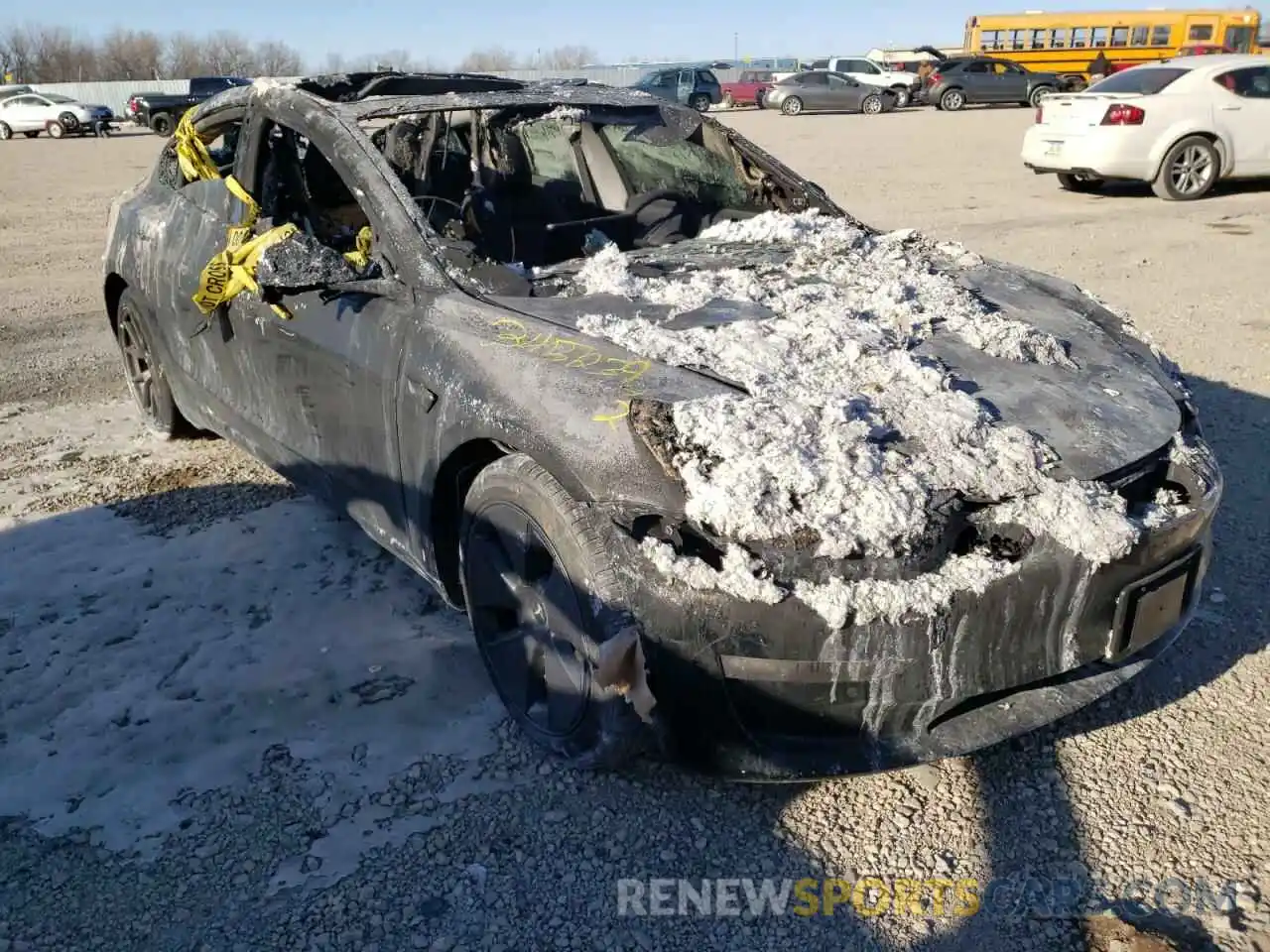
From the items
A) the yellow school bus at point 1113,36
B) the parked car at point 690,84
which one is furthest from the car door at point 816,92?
the yellow school bus at point 1113,36

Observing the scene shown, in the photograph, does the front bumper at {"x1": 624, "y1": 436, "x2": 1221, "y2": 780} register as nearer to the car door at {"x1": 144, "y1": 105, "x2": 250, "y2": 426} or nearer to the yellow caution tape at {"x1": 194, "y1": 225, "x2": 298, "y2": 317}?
the yellow caution tape at {"x1": 194, "y1": 225, "x2": 298, "y2": 317}

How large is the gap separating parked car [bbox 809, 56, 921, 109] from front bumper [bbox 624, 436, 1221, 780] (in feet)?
102

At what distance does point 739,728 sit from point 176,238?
3227 millimetres

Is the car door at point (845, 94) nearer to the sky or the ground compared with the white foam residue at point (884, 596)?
nearer to the ground

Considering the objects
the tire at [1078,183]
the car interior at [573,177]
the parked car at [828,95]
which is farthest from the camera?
the parked car at [828,95]

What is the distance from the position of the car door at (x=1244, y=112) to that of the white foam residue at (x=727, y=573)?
11475 millimetres

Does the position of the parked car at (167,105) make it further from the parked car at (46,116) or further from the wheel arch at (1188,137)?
the wheel arch at (1188,137)

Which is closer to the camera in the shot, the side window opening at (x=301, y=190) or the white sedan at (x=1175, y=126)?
the side window opening at (x=301, y=190)

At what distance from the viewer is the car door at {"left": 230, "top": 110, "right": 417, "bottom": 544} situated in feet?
10.1

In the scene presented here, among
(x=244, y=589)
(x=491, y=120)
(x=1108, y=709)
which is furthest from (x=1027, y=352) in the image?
(x=244, y=589)

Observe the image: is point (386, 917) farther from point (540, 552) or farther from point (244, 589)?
point (244, 589)

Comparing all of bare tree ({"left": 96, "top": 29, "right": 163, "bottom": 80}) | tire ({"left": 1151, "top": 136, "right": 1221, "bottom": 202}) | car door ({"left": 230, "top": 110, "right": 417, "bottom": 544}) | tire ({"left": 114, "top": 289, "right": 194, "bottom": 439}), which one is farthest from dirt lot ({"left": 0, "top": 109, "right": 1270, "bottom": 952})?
bare tree ({"left": 96, "top": 29, "right": 163, "bottom": 80})

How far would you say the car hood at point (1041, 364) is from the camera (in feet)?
8.40

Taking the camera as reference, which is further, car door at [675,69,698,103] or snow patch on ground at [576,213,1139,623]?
car door at [675,69,698,103]
